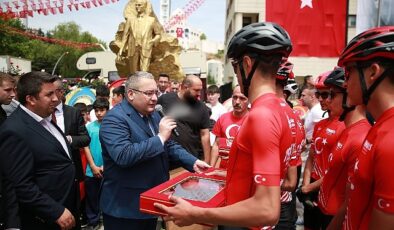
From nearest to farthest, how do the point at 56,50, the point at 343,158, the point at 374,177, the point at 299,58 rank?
the point at 374,177 < the point at 343,158 < the point at 299,58 < the point at 56,50

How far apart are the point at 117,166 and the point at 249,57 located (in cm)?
183

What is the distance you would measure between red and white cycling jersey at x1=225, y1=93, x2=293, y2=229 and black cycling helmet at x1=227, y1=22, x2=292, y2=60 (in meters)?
0.24

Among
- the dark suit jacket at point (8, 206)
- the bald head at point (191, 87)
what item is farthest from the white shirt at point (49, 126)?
the bald head at point (191, 87)

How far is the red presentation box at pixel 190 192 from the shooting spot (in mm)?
1829

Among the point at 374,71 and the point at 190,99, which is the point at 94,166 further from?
the point at 374,71

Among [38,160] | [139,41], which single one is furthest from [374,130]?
[139,41]

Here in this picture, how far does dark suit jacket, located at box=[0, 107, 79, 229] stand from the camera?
9.20 ft

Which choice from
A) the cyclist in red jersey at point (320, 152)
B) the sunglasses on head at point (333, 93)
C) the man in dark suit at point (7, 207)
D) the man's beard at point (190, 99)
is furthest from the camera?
the man's beard at point (190, 99)

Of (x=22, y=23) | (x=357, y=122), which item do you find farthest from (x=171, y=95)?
(x=22, y=23)

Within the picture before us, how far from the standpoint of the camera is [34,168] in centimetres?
292

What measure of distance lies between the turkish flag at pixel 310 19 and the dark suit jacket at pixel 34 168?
6.94 metres

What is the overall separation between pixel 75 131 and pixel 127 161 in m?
1.96

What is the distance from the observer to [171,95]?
19.4 ft

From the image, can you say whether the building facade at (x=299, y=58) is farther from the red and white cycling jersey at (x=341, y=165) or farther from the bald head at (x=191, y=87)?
the red and white cycling jersey at (x=341, y=165)
